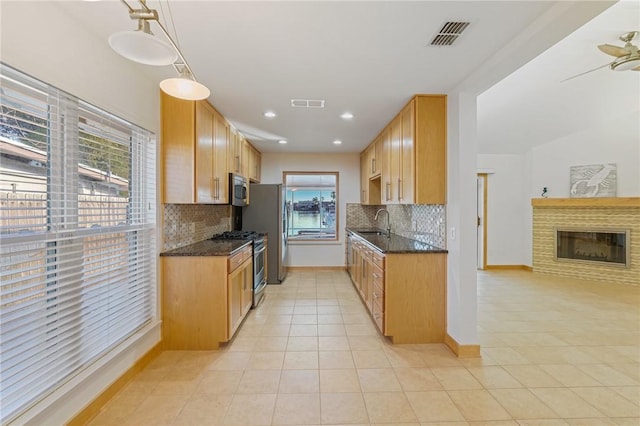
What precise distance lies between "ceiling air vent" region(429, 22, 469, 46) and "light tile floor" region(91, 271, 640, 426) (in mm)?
2429

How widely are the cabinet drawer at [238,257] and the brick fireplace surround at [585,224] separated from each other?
581 cm

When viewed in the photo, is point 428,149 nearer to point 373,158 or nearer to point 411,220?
point 411,220

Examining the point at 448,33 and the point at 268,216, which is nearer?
the point at 448,33

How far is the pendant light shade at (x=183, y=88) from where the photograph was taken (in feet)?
4.65

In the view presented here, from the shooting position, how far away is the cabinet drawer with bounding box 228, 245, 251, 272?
2707mm

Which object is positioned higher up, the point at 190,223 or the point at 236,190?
the point at 236,190

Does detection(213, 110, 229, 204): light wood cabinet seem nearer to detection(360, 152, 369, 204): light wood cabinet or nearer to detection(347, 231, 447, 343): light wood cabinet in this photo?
detection(347, 231, 447, 343): light wood cabinet

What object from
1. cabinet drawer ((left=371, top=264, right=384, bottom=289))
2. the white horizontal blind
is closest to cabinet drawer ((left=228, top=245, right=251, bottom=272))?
the white horizontal blind

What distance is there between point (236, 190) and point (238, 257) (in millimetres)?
1132

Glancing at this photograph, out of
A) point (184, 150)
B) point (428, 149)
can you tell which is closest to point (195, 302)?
point (184, 150)

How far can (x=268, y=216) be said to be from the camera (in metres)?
4.75

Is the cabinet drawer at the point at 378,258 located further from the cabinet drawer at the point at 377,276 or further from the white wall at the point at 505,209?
the white wall at the point at 505,209

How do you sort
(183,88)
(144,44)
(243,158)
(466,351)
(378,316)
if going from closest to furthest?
1. (144,44)
2. (183,88)
3. (466,351)
4. (378,316)
5. (243,158)

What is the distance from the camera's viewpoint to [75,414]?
1.63 m
